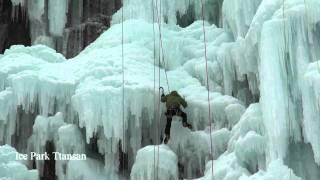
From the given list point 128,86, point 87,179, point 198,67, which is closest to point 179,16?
point 198,67

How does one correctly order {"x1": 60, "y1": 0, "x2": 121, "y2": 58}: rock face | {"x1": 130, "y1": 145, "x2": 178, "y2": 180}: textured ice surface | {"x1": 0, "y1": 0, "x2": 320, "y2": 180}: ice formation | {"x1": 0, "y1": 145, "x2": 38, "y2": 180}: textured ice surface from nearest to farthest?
{"x1": 0, "y1": 0, "x2": 320, "y2": 180}: ice formation, {"x1": 0, "y1": 145, "x2": 38, "y2": 180}: textured ice surface, {"x1": 130, "y1": 145, "x2": 178, "y2": 180}: textured ice surface, {"x1": 60, "y1": 0, "x2": 121, "y2": 58}: rock face

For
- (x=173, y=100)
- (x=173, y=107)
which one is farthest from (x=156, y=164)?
(x=173, y=100)

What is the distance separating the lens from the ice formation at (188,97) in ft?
39.1

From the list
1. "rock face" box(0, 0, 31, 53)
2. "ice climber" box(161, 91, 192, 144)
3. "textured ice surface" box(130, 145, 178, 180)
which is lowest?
"textured ice surface" box(130, 145, 178, 180)

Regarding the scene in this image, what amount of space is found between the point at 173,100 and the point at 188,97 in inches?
34.4

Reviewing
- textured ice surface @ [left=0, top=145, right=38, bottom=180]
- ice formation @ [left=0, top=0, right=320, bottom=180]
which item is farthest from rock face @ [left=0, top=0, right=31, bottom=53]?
textured ice surface @ [left=0, top=145, right=38, bottom=180]

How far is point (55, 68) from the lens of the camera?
16.0m

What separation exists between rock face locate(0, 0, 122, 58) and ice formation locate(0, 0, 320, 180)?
2500mm

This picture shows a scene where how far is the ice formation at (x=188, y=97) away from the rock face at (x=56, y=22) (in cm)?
250

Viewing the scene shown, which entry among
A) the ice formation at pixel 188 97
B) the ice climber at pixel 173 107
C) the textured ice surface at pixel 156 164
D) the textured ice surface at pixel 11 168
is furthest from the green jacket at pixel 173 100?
the textured ice surface at pixel 11 168

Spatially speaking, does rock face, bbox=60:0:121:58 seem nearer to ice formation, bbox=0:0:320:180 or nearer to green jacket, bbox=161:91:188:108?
ice formation, bbox=0:0:320:180

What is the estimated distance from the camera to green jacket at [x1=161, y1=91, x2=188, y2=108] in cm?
1393

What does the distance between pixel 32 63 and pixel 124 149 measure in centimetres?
329

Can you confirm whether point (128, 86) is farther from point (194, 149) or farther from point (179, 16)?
point (179, 16)
